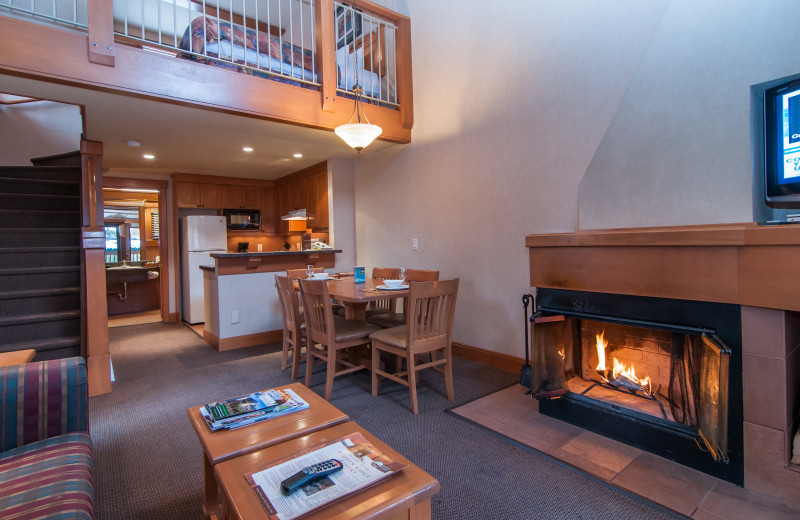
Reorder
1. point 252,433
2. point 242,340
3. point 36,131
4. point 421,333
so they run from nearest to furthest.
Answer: point 252,433 < point 421,333 < point 242,340 < point 36,131

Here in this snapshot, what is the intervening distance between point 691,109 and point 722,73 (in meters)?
0.19

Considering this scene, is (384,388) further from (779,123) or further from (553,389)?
(779,123)

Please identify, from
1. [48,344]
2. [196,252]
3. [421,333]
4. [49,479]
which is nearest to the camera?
[49,479]

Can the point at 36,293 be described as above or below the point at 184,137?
below

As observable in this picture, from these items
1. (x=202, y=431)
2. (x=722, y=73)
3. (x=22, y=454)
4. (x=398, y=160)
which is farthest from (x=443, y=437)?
(x=398, y=160)

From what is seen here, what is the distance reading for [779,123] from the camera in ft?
5.41

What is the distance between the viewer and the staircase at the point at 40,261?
9.39 feet

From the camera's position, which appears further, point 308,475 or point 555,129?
point 555,129

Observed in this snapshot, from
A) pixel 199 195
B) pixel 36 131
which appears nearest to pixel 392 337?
pixel 199 195

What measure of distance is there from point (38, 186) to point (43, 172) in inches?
12.4

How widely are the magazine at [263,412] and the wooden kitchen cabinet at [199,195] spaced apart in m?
5.11

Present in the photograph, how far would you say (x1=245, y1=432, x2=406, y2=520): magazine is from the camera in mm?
912

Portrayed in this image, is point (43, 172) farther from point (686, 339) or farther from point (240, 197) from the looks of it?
point (686, 339)

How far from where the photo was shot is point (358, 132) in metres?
3.03
